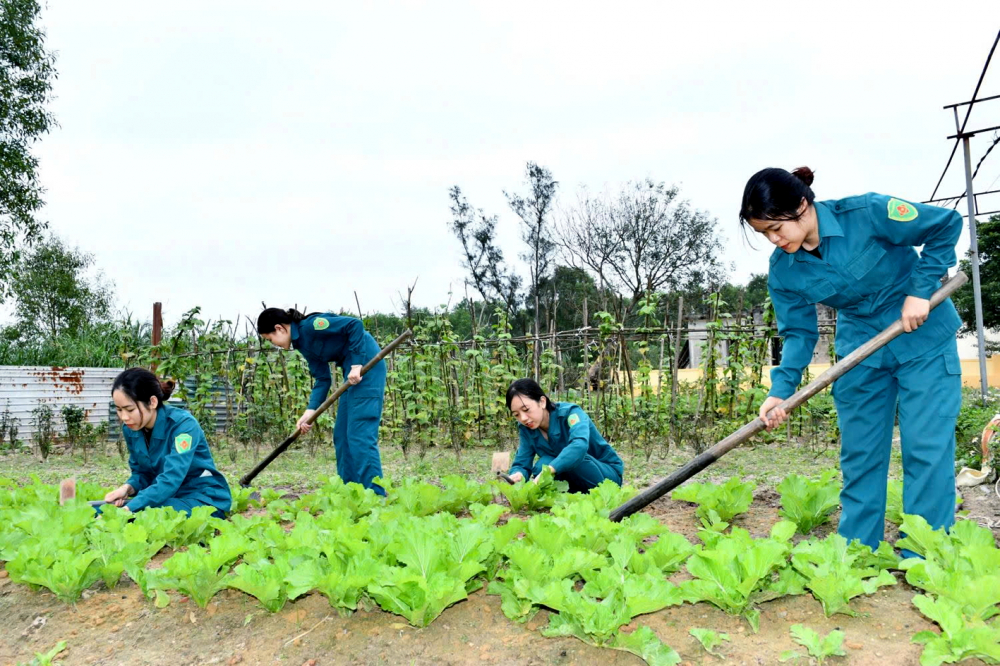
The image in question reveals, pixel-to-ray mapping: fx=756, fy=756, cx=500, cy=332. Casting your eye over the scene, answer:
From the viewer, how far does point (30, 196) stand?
49.3ft

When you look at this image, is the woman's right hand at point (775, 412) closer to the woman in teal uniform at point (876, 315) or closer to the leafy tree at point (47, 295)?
the woman in teal uniform at point (876, 315)

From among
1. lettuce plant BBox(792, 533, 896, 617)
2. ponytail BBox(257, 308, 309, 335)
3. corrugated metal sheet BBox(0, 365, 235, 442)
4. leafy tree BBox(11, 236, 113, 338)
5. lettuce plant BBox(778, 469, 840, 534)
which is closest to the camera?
lettuce plant BBox(792, 533, 896, 617)

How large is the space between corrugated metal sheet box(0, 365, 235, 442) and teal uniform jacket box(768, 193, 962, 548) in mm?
8765

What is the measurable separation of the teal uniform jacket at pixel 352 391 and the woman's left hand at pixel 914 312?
9.58 feet

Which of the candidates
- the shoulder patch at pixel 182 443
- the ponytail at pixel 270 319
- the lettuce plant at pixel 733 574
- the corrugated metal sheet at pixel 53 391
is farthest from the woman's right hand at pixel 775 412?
the corrugated metal sheet at pixel 53 391

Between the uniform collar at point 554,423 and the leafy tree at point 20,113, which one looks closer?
the uniform collar at point 554,423

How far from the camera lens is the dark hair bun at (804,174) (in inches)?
104

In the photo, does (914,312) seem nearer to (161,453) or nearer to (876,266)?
(876,266)

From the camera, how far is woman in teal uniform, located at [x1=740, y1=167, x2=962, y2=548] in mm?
2473

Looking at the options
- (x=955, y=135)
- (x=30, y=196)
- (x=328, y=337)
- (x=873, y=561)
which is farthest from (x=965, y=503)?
(x=30, y=196)

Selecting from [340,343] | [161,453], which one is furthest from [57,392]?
[161,453]

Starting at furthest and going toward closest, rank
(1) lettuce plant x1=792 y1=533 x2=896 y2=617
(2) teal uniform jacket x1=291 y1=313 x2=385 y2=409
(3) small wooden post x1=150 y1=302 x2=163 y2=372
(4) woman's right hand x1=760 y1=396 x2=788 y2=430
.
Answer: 1. (3) small wooden post x1=150 y1=302 x2=163 y2=372
2. (2) teal uniform jacket x1=291 y1=313 x2=385 y2=409
3. (4) woman's right hand x1=760 y1=396 x2=788 y2=430
4. (1) lettuce plant x1=792 y1=533 x2=896 y2=617

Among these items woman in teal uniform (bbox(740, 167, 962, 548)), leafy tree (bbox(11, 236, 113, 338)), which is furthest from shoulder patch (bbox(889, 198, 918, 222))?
leafy tree (bbox(11, 236, 113, 338))

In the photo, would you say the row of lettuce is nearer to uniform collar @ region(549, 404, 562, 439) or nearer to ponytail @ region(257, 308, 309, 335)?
uniform collar @ region(549, 404, 562, 439)
